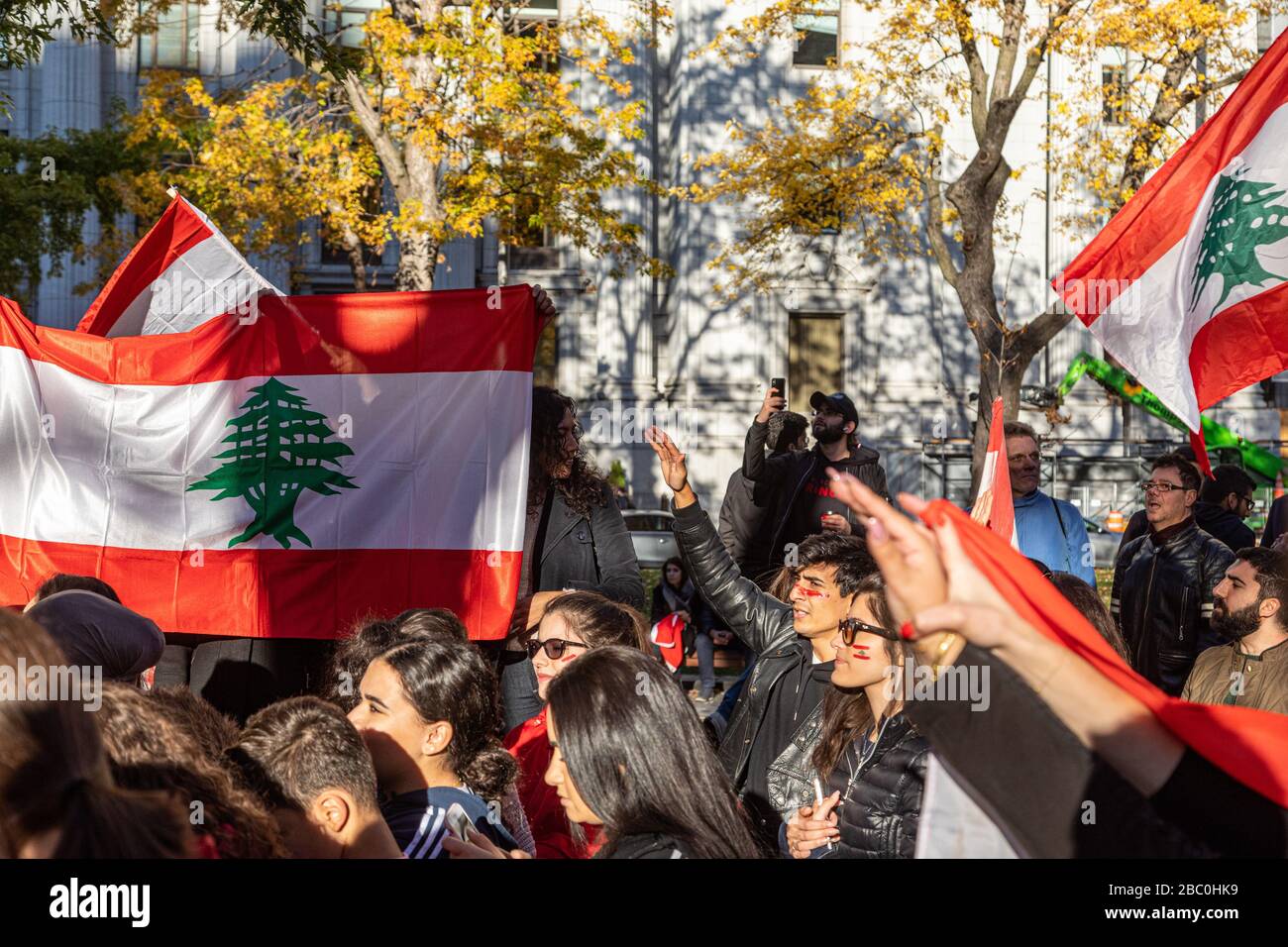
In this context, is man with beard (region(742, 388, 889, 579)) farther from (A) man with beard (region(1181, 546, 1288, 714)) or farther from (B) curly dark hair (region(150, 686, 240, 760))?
(B) curly dark hair (region(150, 686, 240, 760))

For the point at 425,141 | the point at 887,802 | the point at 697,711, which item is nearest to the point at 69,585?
the point at 697,711

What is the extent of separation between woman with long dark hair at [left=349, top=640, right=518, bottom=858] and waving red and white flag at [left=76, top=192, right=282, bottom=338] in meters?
3.34

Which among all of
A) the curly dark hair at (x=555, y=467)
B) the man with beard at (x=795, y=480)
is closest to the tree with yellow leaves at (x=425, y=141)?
the man with beard at (x=795, y=480)

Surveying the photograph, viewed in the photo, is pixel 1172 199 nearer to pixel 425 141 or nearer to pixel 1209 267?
pixel 1209 267

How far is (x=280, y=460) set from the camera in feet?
18.8

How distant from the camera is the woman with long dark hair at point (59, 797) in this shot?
1813 mm

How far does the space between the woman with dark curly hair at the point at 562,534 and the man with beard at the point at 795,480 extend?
4.98ft

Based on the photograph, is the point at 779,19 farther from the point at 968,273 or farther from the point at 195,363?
the point at 195,363

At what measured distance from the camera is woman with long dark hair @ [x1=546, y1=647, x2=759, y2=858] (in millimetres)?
2717

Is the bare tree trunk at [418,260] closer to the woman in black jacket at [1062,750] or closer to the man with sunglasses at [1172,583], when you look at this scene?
the man with sunglasses at [1172,583]

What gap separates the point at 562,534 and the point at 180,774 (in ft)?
9.80

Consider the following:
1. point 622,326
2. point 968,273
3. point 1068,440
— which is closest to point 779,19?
point 968,273

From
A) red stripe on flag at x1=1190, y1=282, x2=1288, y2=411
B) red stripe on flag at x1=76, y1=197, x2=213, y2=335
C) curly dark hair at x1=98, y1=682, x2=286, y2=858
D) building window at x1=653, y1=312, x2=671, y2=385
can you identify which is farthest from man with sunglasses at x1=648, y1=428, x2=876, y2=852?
building window at x1=653, y1=312, x2=671, y2=385
